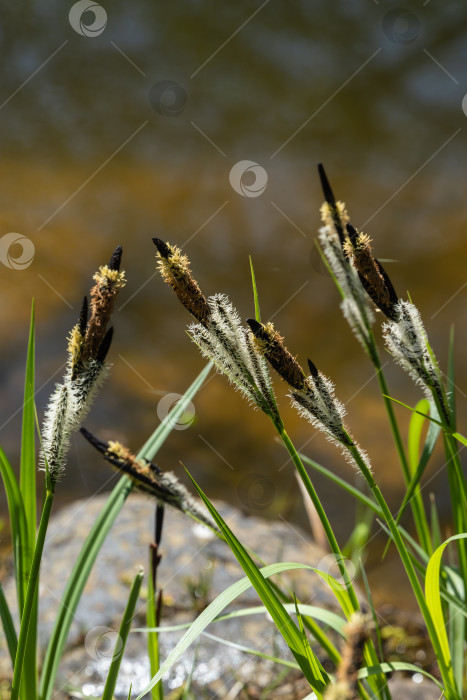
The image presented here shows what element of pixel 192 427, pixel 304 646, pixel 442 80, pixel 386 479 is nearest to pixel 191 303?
pixel 304 646

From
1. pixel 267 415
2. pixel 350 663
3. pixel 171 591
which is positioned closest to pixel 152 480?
pixel 267 415

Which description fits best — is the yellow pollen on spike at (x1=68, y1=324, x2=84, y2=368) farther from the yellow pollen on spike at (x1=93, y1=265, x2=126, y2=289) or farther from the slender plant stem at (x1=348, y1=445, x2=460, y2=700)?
the slender plant stem at (x1=348, y1=445, x2=460, y2=700)

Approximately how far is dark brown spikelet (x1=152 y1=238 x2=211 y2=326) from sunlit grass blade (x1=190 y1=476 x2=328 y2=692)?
18 centimetres

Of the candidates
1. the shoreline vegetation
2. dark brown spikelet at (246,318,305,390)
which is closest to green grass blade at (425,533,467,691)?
the shoreline vegetation

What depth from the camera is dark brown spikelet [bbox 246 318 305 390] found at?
24.1 inches

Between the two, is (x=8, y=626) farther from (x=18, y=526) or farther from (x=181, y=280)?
(x=181, y=280)

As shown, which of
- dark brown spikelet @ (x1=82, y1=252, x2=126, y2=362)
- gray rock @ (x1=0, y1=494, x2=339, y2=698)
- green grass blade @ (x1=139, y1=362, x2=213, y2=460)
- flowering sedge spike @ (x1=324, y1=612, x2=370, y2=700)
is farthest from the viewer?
gray rock @ (x1=0, y1=494, x2=339, y2=698)

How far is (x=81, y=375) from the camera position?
61 centimetres

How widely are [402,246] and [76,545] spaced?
2.62 m

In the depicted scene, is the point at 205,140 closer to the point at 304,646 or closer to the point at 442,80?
the point at 442,80

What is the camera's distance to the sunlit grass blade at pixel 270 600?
2.10 feet

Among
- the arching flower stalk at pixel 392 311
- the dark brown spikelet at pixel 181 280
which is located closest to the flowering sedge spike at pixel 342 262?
the arching flower stalk at pixel 392 311

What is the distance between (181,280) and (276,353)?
0.36 feet

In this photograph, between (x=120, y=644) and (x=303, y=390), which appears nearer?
(x=303, y=390)
